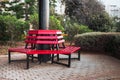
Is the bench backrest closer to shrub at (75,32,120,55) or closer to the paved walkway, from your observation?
the paved walkway

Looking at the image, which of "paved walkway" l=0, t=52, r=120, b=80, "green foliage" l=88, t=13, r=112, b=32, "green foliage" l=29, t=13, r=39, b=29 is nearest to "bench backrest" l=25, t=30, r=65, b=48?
"paved walkway" l=0, t=52, r=120, b=80

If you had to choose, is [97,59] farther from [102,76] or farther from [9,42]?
[9,42]

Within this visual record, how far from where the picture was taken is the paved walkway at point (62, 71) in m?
6.90

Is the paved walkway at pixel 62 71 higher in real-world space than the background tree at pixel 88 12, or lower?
lower

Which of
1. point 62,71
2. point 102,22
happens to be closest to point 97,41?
point 62,71

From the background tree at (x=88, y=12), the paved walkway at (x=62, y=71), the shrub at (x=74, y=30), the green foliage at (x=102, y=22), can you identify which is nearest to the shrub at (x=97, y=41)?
the paved walkway at (x=62, y=71)

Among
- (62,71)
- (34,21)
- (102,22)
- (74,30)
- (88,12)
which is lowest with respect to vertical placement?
(62,71)

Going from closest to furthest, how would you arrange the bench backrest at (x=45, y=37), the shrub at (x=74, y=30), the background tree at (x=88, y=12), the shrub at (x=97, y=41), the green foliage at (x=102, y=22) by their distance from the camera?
the bench backrest at (x=45, y=37) < the shrub at (x=97, y=41) < the shrub at (x=74, y=30) < the green foliage at (x=102, y=22) < the background tree at (x=88, y=12)

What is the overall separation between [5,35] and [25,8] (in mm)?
4775

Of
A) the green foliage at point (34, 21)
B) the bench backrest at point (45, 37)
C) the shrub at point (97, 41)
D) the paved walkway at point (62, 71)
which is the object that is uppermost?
the green foliage at point (34, 21)

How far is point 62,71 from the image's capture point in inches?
300

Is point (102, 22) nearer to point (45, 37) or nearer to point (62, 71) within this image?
point (45, 37)

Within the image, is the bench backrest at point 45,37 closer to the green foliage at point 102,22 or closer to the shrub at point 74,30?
the shrub at point 74,30

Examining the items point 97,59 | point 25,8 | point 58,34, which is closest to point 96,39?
point 97,59
